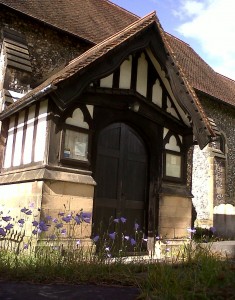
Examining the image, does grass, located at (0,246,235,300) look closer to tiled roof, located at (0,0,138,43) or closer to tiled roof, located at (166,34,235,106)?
tiled roof, located at (0,0,138,43)

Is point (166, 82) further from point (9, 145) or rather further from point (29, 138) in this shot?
point (9, 145)

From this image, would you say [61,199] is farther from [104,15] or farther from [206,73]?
[206,73]

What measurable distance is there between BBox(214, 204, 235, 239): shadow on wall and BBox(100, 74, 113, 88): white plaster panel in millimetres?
6331

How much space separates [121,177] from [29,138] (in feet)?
6.32

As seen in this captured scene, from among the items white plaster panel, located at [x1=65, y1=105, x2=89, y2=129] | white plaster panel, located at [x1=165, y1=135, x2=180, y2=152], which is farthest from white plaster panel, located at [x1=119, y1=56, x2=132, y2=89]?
white plaster panel, located at [x1=165, y1=135, x2=180, y2=152]

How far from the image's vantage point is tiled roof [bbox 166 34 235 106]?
1557 centimetres

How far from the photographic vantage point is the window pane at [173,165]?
7.78 metres

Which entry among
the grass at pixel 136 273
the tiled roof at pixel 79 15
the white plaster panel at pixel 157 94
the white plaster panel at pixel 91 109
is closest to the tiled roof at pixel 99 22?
the tiled roof at pixel 79 15

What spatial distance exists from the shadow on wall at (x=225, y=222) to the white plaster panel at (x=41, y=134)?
685cm

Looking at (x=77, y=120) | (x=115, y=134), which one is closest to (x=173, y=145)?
(x=115, y=134)

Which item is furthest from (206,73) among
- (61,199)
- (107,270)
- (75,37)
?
(107,270)

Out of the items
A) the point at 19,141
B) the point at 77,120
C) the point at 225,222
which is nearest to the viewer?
the point at 77,120

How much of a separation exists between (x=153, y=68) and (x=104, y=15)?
795 cm

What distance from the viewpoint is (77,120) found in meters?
6.43
